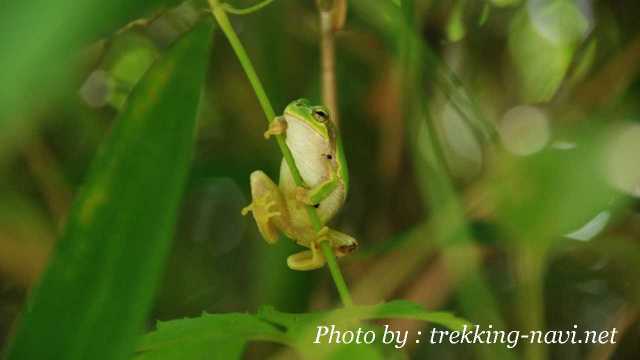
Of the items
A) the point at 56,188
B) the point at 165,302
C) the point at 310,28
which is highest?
the point at 310,28

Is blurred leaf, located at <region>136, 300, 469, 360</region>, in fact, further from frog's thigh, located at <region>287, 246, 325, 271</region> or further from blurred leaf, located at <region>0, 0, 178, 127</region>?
blurred leaf, located at <region>0, 0, 178, 127</region>

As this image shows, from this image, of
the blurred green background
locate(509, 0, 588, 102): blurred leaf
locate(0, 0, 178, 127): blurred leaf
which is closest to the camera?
locate(0, 0, 178, 127): blurred leaf

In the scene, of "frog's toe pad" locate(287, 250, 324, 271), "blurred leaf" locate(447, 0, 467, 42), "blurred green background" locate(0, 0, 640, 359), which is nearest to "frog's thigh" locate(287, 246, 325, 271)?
"frog's toe pad" locate(287, 250, 324, 271)

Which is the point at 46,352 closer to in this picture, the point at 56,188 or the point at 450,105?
the point at 56,188

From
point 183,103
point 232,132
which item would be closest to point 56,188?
point 232,132

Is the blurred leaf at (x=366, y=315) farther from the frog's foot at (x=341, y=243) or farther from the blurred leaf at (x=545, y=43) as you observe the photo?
the blurred leaf at (x=545, y=43)

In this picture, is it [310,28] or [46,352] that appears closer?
[46,352]

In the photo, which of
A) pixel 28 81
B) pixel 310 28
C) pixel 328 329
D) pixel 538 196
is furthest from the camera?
pixel 310 28
